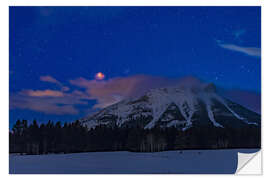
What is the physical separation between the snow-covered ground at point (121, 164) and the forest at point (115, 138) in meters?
0.39

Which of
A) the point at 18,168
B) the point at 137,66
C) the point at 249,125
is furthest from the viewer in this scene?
the point at 249,125

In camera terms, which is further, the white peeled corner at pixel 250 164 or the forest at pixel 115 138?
the forest at pixel 115 138

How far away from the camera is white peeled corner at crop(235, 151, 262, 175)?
25.5ft

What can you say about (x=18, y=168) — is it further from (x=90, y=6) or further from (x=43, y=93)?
(x=90, y=6)

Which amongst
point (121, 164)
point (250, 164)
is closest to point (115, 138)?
point (121, 164)

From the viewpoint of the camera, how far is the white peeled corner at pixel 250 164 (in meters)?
7.76

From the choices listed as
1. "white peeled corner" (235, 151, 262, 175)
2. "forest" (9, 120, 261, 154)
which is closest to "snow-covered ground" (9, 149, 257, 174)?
"white peeled corner" (235, 151, 262, 175)

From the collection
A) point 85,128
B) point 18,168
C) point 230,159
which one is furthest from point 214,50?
point 18,168

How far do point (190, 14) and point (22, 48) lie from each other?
17.2 feet

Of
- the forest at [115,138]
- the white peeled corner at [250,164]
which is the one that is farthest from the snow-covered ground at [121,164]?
the forest at [115,138]

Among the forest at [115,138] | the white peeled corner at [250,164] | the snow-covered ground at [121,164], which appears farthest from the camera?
the forest at [115,138]

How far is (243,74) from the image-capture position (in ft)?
28.1

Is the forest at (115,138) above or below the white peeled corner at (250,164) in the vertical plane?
above

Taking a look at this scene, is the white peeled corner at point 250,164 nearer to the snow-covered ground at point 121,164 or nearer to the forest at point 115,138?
the snow-covered ground at point 121,164
